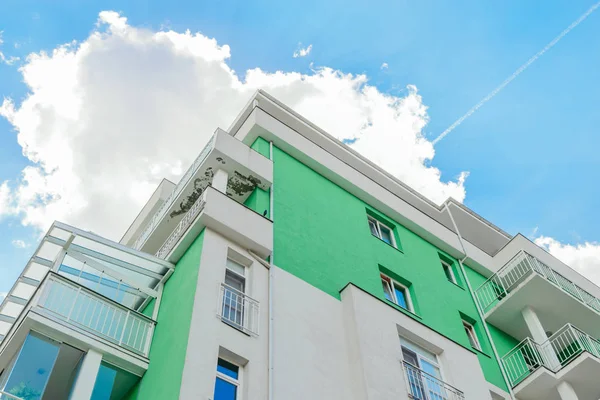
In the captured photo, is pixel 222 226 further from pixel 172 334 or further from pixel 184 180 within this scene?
pixel 184 180

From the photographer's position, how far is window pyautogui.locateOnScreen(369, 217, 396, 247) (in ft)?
63.6

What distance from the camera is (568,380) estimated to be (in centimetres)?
1602

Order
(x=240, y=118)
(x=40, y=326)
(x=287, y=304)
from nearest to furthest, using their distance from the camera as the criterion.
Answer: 1. (x=40, y=326)
2. (x=287, y=304)
3. (x=240, y=118)

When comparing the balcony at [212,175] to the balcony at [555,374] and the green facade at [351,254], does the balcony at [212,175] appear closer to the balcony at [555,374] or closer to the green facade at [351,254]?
the green facade at [351,254]

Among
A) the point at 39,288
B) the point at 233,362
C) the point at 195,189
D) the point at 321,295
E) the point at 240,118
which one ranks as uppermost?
the point at 240,118

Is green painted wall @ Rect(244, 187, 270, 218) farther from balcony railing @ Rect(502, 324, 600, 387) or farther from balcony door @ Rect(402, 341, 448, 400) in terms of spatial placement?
balcony railing @ Rect(502, 324, 600, 387)

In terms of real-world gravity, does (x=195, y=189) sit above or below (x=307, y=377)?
above

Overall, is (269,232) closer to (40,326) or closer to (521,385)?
(40,326)

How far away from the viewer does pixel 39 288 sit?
11203 mm

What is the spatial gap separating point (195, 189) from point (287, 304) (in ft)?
18.2

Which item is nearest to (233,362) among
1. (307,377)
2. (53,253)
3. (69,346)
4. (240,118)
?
(307,377)

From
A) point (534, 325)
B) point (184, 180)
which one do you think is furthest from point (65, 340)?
point (534, 325)

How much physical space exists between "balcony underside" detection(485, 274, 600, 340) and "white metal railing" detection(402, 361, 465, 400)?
596 centimetres

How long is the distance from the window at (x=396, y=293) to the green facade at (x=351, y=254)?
0.17 m
